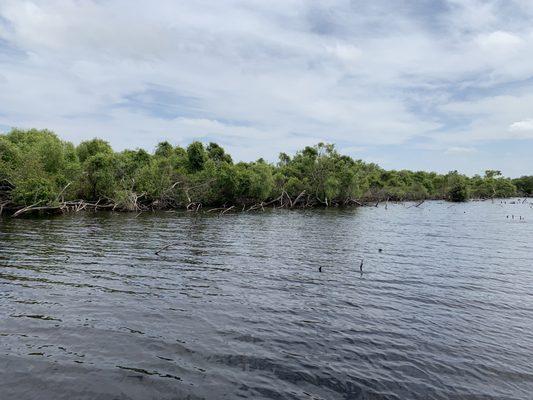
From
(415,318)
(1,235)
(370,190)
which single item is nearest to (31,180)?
(1,235)

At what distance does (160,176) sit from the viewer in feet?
221

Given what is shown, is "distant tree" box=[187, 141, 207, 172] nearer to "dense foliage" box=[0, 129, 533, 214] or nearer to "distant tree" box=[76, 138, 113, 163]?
"dense foliage" box=[0, 129, 533, 214]

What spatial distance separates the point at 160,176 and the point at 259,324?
188 ft

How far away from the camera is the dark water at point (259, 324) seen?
10008mm

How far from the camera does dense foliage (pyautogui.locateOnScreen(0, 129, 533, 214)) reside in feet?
168

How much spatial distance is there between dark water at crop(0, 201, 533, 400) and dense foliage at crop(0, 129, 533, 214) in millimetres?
27403

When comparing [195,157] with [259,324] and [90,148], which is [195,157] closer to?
[90,148]

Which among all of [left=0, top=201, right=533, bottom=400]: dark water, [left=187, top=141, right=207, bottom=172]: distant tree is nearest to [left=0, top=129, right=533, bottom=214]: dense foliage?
[left=187, top=141, right=207, bottom=172]: distant tree

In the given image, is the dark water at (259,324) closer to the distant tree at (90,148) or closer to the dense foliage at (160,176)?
the dense foliage at (160,176)

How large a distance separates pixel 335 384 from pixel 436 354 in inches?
163

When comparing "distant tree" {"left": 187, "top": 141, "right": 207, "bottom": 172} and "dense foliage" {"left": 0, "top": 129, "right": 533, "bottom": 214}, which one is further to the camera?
"distant tree" {"left": 187, "top": 141, "right": 207, "bottom": 172}

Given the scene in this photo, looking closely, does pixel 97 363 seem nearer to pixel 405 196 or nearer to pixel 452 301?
pixel 452 301

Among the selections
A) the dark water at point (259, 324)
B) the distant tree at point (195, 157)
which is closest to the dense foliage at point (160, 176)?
the distant tree at point (195, 157)

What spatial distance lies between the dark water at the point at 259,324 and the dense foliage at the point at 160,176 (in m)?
27.4
